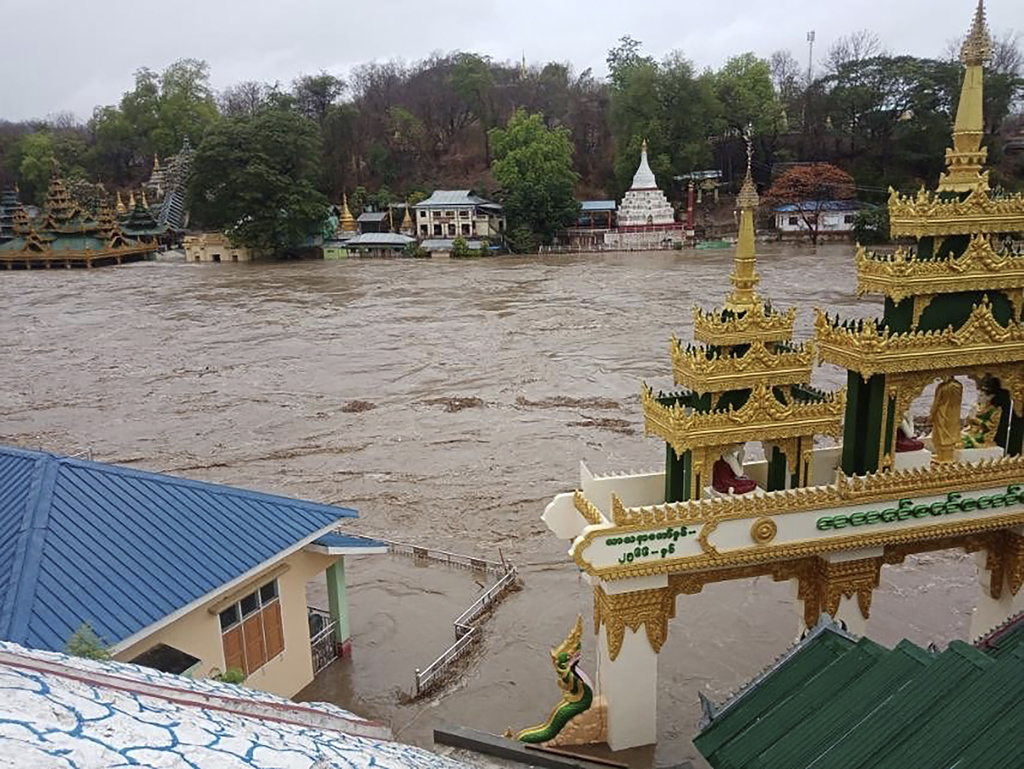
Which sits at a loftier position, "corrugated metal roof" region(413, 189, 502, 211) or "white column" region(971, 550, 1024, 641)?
→ "corrugated metal roof" region(413, 189, 502, 211)

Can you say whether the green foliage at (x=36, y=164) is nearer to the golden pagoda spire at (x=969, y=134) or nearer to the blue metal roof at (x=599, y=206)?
the blue metal roof at (x=599, y=206)

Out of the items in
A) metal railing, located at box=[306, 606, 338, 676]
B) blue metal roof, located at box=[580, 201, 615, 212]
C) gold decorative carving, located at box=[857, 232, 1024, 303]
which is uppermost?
blue metal roof, located at box=[580, 201, 615, 212]

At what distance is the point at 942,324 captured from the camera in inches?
368

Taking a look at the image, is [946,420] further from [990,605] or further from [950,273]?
[990,605]

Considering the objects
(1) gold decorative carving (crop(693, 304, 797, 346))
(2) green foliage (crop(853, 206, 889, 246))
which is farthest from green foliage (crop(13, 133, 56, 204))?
(1) gold decorative carving (crop(693, 304, 797, 346))

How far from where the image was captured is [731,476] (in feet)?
31.7

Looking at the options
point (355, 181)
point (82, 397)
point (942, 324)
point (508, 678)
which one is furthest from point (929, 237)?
point (355, 181)

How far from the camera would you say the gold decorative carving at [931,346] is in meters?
9.03

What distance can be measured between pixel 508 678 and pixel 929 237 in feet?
26.0

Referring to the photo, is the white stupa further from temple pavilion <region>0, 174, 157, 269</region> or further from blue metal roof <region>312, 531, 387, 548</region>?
blue metal roof <region>312, 531, 387, 548</region>

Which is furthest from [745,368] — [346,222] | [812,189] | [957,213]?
[346,222]

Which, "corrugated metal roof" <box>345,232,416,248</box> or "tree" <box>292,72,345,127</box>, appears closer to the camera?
"corrugated metal roof" <box>345,232,416,248</box>

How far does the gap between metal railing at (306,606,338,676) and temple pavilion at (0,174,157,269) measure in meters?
63.6

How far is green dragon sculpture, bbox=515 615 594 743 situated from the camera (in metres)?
8.76
